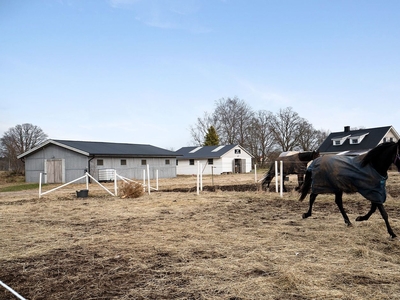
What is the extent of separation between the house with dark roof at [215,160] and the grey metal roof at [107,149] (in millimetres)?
6685

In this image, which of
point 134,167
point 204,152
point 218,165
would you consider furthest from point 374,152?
point 204,152

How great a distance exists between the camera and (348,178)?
21.2 ft

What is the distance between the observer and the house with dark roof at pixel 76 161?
27.0 m

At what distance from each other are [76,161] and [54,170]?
2347 mm

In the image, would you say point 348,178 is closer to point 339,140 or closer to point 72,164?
point 72,164

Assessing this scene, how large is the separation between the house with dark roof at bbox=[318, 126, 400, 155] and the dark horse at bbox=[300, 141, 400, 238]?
37.9 meters

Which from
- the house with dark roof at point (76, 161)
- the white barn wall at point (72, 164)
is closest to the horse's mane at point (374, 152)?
the white barn wall at point (72, 164)

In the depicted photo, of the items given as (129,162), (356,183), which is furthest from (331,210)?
(129,162)

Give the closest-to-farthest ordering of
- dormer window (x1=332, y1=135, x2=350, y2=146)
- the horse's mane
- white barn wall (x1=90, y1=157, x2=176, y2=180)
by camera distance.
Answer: the horse's mane < white barn wall (x1=90, y1=157, x2=176, y2=180) < dormer window (x1=332, y1=135, x2=350, y2=146)

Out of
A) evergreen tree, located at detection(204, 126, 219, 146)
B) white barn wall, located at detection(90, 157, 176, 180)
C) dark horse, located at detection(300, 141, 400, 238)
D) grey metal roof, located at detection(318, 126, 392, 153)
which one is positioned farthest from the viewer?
evergreen tree, located at detection(204, 126, 219, 146)

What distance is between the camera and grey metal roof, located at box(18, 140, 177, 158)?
2730 centimetres

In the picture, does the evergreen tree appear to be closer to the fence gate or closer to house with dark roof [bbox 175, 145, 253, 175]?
house with dark roof [bbox 175, 145, 253, 175]

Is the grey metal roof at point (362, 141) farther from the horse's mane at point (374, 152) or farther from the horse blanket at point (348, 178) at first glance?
the horse's mane at point (374, 152)

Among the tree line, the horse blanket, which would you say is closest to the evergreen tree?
the tree line
